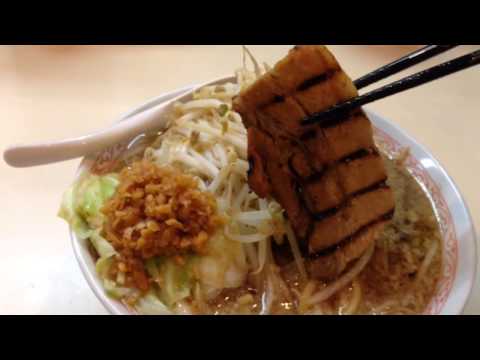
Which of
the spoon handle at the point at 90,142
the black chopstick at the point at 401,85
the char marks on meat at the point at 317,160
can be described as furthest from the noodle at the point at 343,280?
the spoon handle at the point at 90,142

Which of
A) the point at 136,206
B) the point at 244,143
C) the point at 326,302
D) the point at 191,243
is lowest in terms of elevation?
the point at 326,302

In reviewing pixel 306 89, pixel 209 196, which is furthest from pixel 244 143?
pixel 306 89

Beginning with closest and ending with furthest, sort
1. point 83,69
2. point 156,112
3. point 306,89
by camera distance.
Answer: point 306,89 < point 156,112 < point 83,69

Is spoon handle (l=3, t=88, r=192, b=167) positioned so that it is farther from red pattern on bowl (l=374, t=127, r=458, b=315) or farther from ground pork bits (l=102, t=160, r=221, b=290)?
red pattern on bowl (l=374, t=127, r=458, b=315)

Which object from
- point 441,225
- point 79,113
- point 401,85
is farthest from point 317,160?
point 79,113

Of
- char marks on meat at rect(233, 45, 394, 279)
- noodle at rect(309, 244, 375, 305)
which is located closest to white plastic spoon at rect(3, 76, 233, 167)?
char marks on meat at rect(233, 45, 394, 279)

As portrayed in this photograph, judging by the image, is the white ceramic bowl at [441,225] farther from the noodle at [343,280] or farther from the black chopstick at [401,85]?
the black chopstick at [401,85]

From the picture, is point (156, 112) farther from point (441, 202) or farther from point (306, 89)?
point (441, 202)

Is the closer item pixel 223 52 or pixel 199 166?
pixel 199 166
